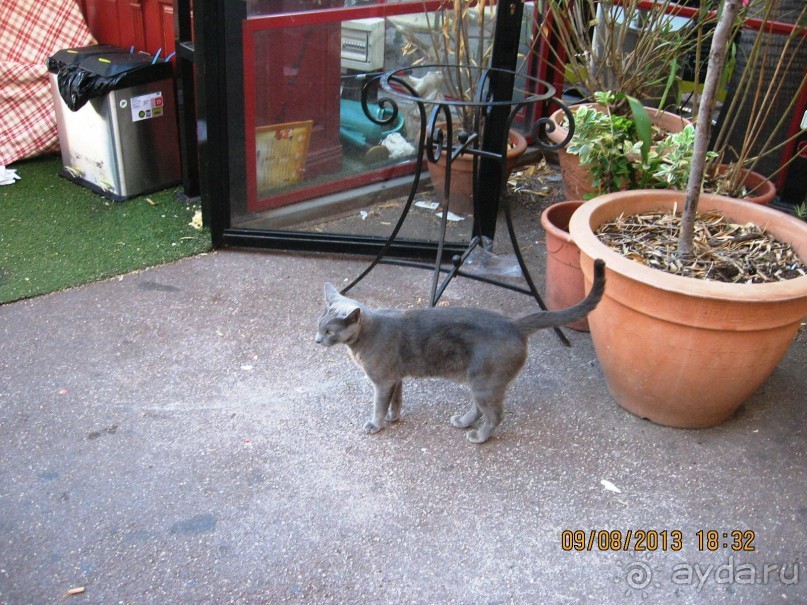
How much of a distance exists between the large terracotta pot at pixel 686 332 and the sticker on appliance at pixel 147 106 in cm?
294

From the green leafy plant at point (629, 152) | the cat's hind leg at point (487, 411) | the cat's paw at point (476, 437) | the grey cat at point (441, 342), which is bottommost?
the cat's paw at point (476, 437)

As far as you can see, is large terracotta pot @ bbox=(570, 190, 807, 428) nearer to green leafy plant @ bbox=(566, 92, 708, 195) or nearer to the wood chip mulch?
the wood chip mulch

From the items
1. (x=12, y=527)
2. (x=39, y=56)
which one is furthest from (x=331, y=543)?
(x=39, y=56)

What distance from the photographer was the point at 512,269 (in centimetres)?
411

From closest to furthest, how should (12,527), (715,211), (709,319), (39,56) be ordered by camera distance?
(12,527) → (709,319) → (715,211) → (39,56)

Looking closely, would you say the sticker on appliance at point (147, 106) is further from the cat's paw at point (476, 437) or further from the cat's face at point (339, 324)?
the cat's paw at point (476, 437)

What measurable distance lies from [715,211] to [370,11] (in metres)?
2.00

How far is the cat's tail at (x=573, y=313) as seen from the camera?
262 cm

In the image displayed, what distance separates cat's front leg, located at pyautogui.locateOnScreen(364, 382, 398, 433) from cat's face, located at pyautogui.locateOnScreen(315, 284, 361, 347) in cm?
23

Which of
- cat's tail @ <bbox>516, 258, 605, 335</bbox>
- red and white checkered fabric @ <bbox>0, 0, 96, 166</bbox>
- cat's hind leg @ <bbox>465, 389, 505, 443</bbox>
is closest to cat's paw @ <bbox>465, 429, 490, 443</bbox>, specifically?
cat's hind leg @ <bbox>465, 389, 505, 443</bbox>

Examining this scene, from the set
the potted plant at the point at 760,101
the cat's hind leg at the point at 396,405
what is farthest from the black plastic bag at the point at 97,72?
the potted plant at the point at 760,101

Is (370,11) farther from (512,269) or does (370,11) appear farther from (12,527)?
(12,527)

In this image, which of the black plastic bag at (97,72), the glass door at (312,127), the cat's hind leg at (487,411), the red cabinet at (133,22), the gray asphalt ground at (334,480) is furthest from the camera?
the red cabinet at (133,22)

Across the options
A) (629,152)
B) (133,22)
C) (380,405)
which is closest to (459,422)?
(380,405)
